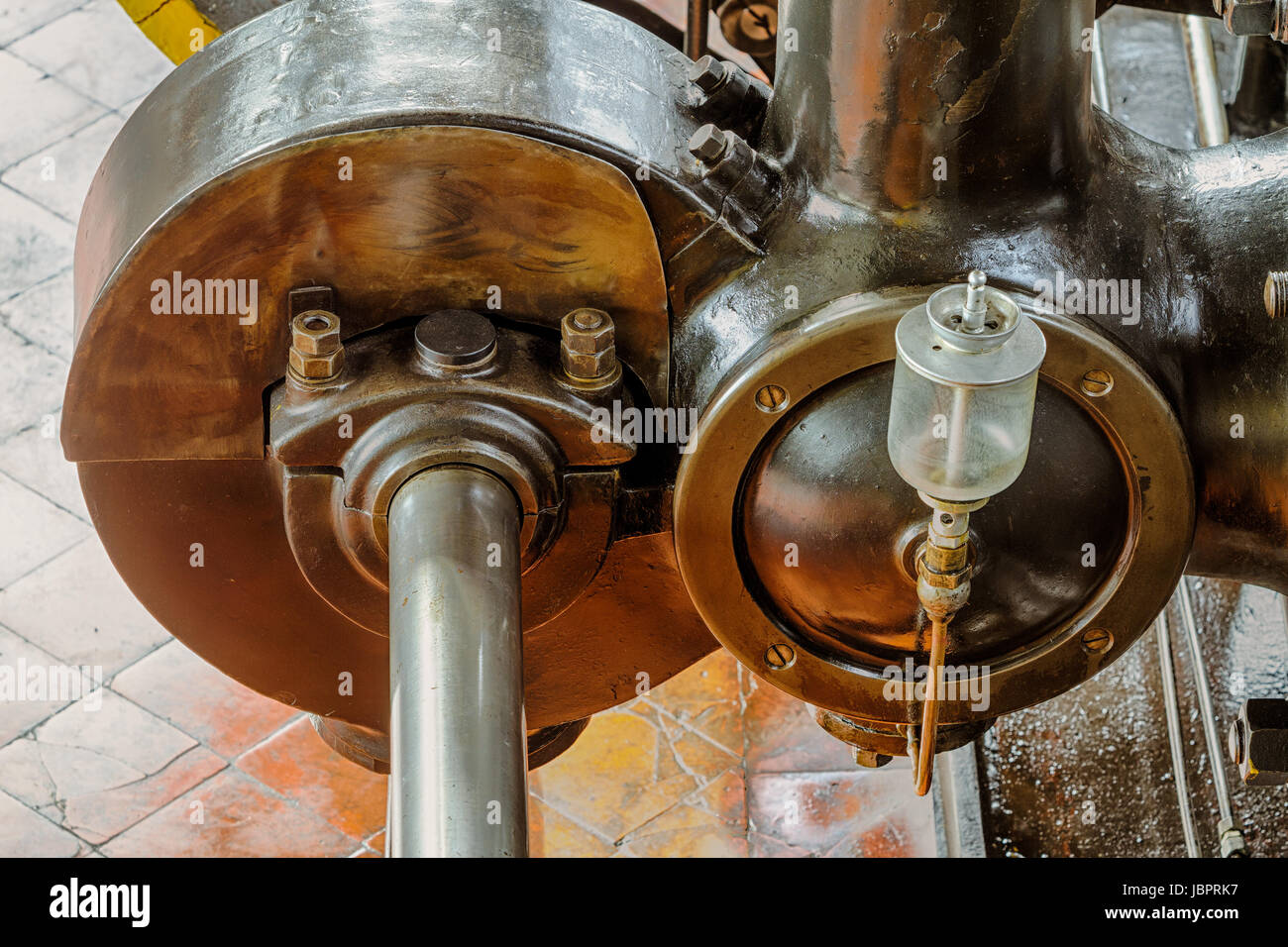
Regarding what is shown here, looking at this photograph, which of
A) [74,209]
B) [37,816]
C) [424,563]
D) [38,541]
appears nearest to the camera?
[424,563]

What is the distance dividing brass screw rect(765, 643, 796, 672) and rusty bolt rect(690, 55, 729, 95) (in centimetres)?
53

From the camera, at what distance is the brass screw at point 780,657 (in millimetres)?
1640

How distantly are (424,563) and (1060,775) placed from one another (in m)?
1.38

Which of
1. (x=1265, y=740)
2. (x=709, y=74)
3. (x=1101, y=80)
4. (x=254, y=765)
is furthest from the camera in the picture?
(x=1101, y=80)

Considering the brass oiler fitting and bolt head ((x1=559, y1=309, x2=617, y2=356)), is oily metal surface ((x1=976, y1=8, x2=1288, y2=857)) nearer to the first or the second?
the brass oiler fitting

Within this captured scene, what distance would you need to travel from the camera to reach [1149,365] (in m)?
1.55

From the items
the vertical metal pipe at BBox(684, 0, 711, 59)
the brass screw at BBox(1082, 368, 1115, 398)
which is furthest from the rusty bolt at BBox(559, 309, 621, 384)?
the vertical metal pipe at BBox(684, 0, 711, 59)

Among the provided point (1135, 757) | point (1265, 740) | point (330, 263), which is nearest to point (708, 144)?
point (330, 263)

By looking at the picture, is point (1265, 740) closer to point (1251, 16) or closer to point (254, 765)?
point (1251, 16)

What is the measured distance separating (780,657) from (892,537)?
0.64ft

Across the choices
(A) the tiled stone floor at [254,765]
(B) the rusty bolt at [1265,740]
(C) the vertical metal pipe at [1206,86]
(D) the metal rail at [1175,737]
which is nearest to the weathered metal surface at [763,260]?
(B) the rusty bolt at [1265,740]

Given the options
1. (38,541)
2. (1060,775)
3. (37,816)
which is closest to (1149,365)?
(1060,775)

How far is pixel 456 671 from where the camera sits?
1.35 meters
